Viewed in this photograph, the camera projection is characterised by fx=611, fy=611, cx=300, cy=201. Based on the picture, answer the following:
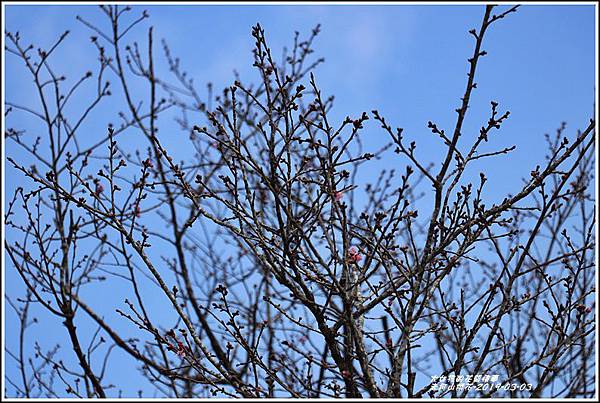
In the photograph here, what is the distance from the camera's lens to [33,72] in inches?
193

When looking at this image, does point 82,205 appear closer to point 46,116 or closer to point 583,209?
point 46,116

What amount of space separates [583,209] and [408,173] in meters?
3.27

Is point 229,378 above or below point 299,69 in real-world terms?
below

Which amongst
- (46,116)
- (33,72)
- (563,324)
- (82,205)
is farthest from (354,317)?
(33,72)

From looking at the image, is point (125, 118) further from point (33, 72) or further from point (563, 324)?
point (563, 324)

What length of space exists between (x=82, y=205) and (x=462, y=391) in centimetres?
206

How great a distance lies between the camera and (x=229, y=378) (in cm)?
279

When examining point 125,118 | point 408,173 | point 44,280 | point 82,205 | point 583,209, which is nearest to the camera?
point 408,173

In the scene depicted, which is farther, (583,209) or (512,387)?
(583,209)

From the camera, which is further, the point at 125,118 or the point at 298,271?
the point at 125,118

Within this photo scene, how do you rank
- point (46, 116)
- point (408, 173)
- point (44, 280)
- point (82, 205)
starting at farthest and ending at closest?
point (46, 116) → point (44, 280) → point (82, 205) → point (408, 173)

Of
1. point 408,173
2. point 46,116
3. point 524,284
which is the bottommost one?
point 408,173

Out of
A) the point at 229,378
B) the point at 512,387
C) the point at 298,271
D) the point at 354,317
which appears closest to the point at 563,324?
the point at 512,387

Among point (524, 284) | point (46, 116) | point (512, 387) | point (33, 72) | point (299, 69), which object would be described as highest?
point (299, 69)
